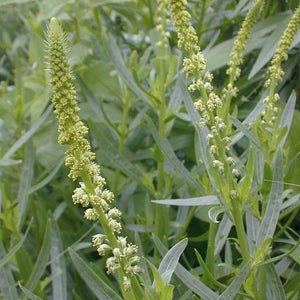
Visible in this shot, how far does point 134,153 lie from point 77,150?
3.48 ft

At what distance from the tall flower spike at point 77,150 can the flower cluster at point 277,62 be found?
0.49 m

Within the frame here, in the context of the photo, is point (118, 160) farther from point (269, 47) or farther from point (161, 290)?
point (161, 290)

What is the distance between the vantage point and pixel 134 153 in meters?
1.96

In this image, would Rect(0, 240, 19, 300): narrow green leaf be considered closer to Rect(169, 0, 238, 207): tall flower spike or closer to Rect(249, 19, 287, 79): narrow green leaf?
Rect(169, 0, 238, 207): tall flower spike

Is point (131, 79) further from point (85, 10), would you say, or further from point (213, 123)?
point (85, 10)

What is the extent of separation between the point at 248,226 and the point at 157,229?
28 centimetres

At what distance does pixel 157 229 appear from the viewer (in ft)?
5.09

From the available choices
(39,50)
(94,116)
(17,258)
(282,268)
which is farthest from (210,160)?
(39,50)

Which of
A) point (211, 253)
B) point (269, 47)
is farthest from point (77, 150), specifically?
point (269, 47)

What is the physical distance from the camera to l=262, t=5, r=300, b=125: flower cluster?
1.21 meters

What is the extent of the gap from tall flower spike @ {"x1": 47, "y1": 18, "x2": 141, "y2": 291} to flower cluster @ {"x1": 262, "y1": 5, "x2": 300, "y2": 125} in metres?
0.49

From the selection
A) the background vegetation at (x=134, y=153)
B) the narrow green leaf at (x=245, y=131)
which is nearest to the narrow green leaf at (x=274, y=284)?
the background vegetation at (x=134, y=153)

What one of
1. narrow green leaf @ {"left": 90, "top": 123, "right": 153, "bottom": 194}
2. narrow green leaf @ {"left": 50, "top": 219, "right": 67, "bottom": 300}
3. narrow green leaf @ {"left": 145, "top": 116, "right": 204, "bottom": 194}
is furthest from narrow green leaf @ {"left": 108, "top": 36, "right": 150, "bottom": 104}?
narrow green leaf @ {"left": 50, "top": 219, "right": 67, "bottom": 300}

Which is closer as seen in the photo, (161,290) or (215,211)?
(161,290)
